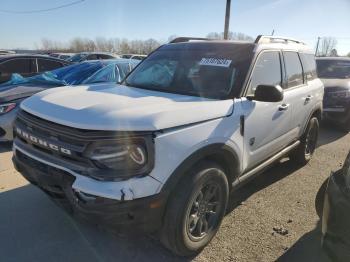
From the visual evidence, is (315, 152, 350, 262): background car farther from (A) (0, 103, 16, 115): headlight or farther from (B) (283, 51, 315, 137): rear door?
(A) (0, 103, 16, 115): headlight

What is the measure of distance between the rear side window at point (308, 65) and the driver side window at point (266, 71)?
1.11 metres

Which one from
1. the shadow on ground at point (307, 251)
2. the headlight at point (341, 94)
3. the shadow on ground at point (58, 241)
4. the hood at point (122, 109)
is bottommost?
the shadow on ground at point (307, 251)

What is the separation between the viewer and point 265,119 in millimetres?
3654

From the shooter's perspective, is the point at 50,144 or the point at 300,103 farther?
the point at 300,103

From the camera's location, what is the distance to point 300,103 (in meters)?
4.62

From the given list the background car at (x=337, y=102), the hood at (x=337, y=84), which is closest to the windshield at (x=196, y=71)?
the background car at (x=337, y=102)

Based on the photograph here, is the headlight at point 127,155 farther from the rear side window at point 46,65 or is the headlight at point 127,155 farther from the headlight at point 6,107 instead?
the rear side window at point 46,65

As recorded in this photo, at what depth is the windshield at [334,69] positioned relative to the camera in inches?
372

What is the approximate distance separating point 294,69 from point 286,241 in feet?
7.75

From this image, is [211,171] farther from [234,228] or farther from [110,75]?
[110,75]

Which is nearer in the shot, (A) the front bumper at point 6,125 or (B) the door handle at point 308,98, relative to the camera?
(B) the door handle at point 308,98

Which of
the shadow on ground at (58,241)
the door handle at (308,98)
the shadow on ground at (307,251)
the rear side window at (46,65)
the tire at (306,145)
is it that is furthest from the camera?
the rear side window at (46,65)

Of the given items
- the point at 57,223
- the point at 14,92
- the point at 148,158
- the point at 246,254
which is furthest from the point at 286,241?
the point at 14,92

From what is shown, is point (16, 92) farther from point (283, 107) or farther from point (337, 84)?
point (337, 84)
